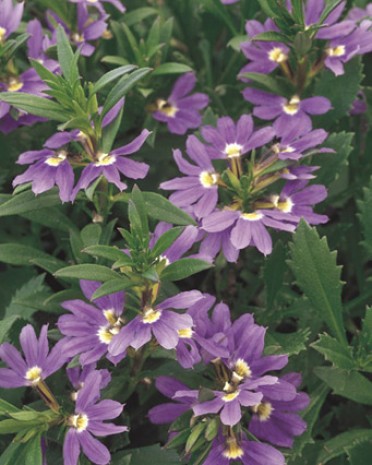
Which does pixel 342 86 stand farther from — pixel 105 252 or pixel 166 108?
pixel 105 252

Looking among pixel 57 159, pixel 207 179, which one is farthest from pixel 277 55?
pixel 57 159

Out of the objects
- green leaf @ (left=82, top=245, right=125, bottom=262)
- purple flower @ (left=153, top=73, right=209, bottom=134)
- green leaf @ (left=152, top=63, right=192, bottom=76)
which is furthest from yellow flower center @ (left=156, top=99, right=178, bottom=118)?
green leaf @ (left=82, top=245, right=125, bottom=262)

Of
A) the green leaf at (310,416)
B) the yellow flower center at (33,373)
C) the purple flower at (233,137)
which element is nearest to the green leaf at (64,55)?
the purple flower at (233,137)

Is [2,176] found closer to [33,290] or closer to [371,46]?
[33,290]

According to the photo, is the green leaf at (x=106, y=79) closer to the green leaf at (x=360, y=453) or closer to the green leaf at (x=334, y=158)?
the green leaf at (x=334, y=158)

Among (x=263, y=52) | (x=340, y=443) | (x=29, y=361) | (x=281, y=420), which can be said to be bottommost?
(x=340, y=443)
